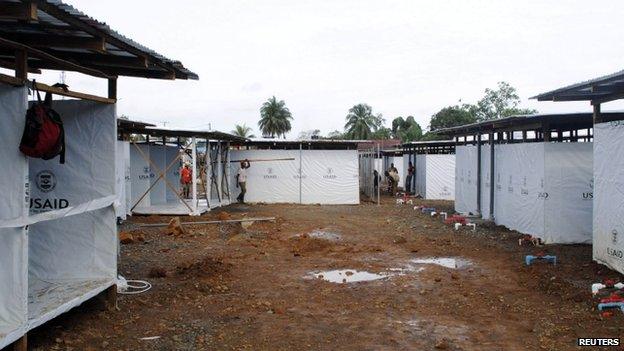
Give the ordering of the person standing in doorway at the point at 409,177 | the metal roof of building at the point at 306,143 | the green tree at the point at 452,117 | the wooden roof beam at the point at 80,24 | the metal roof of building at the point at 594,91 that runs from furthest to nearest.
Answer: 1. the green tree at the point at 452,117
2. the person standing in doorway at the point at 409,177
3. the metal roof of building at the point at 306,143
4. the metal roof of building at the point at 594,91
5. the wooden roof beam at the point at 80,24

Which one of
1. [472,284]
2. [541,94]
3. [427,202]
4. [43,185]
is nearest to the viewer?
[43,185]

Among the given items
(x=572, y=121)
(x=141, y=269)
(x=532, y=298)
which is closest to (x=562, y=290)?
(x=532, y=298)

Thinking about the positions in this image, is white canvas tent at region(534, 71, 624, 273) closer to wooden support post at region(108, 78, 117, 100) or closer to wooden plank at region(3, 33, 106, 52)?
wooden support post at region(108, 78, 117, 100)

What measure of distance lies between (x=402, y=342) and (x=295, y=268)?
15.7 ft

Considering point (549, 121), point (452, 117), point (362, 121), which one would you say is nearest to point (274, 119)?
point (362, 121)

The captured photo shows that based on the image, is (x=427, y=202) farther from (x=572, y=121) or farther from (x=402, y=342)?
(x=402, y=342)

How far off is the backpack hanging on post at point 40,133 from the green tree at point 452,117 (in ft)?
137

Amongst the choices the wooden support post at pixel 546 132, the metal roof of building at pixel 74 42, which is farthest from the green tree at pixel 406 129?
the metal roof of building at pixel 74 42

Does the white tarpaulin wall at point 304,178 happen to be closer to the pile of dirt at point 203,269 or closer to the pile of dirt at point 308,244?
the pile of dirt at point 308,244

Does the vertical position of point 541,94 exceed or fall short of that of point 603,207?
it exceeds it

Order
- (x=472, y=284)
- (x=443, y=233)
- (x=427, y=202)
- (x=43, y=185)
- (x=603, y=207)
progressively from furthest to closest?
(x=427, y=202) < (x=443, y=233) < (x=603, y=207) < (x=472, y=284) < (x=43, y=185)

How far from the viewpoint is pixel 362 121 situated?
7269 centimetres

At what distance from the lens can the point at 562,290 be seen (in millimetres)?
8750

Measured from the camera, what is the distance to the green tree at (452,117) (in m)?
47.7
